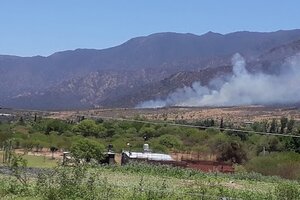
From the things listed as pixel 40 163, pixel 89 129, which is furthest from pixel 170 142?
pixel 40 163

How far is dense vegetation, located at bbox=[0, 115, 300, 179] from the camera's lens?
1806 inches

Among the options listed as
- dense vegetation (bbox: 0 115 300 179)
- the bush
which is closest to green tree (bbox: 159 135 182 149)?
dense vegetation (bbox: 0 115 300 179)

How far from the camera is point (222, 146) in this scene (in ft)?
191

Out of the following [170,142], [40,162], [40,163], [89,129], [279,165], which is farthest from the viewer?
[89,129]

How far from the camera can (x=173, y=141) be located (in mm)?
66688

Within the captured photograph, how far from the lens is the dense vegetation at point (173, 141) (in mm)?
45872

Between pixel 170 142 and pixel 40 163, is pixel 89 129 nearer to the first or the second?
pixel 170 142

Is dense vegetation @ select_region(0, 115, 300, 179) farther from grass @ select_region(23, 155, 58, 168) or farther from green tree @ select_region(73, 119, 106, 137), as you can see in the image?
grass @ select_region(23, 155, 58, 168)

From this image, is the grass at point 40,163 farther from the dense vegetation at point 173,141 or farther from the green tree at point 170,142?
the green tree at point 170,142

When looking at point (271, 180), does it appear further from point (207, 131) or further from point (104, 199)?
point (207, 131)

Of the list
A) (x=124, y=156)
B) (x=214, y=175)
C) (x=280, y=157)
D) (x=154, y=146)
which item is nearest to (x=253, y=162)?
(x=280, y=157)

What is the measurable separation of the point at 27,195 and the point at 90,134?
54707 millimetres

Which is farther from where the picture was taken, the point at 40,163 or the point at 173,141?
the point at 173,141

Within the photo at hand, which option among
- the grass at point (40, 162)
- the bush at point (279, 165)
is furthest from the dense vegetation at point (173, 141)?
the grass at point (40, 162)
